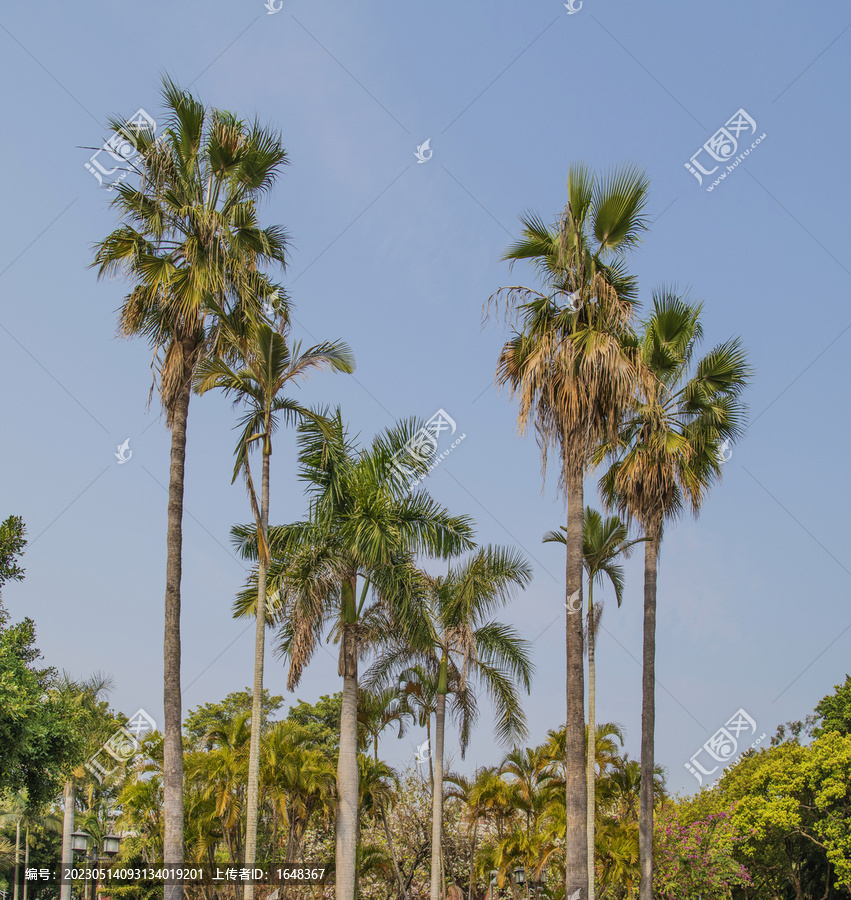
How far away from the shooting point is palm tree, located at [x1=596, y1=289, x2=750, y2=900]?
62.5 feet

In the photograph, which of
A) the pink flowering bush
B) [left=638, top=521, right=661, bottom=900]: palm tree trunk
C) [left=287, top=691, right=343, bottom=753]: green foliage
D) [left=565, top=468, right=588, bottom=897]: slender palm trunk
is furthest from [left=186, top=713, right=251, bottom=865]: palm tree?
[left=287, top=691, right=343, bottom=753]: green foliage

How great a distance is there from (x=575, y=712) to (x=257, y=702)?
503 centimetres

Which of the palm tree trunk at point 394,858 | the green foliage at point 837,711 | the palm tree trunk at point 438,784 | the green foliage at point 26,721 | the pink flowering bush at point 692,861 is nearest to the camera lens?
the green foliage at point 26,721

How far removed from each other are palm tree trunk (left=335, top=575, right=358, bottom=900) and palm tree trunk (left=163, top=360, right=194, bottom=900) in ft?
16.4

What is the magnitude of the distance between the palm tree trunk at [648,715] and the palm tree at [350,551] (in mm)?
4165

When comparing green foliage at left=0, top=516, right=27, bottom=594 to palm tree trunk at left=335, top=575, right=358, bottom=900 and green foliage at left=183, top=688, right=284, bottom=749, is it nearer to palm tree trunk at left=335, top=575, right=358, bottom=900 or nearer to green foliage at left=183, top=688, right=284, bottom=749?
palm tree trunk at left=335, top=575, right=358, bottom=900

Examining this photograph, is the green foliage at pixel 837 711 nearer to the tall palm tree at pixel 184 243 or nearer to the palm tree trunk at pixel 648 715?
the palm tree trunk at pixel 648 715

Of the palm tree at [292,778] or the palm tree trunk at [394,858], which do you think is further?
the palm tree trunk at [394,858]

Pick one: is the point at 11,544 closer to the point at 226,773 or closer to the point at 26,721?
the point at 26,721

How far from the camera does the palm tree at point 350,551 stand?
1755cm

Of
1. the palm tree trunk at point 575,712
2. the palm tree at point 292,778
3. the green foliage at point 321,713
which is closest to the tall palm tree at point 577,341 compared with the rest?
the palm tree trunk at point 575,712

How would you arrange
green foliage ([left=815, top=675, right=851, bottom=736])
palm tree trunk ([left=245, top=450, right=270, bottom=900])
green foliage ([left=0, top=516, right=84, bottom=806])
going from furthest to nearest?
green foliage ([left=815, top=675, right=851, bottom=736])
palm tree trunk ([left=245, top=450, right=270, bottom=900])
green foliage ([left=0, top=516, right=84, bottom=806])

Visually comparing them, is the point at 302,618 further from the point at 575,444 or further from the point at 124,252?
the point at 124,252

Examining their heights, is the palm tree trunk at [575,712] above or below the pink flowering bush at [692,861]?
above
